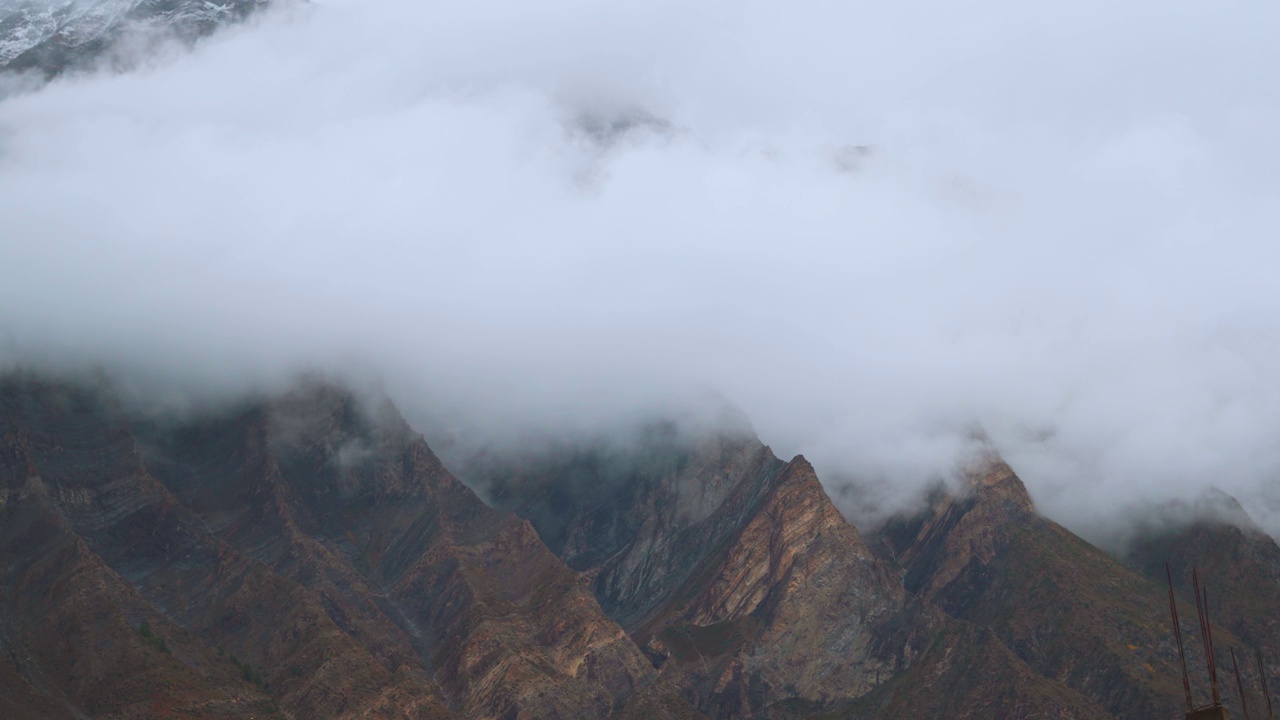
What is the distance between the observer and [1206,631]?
1836 inches

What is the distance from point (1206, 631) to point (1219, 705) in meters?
4.11

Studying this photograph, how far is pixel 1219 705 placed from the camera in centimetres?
4297

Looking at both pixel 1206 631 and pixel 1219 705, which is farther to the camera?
pixel 1206 631
